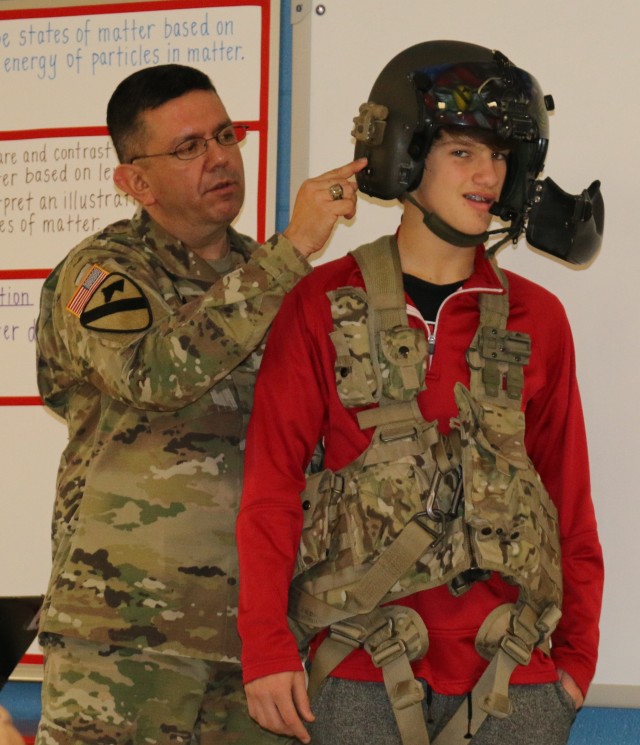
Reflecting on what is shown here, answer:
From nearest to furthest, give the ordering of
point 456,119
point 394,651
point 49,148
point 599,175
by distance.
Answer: point 394,651, point 456,119, point 599,175, point 49,148

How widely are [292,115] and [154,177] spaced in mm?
569

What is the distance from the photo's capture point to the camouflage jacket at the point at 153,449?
197 centimetres

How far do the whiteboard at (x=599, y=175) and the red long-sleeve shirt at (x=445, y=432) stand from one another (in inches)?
19.6

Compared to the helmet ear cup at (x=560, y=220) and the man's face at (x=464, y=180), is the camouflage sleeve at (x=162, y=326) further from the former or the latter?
the helmet ear cup at (x=560, y=220)

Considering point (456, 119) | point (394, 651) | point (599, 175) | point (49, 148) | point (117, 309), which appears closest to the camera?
point (394, 651)

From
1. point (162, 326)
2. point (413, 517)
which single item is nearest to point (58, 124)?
point (162, 326)

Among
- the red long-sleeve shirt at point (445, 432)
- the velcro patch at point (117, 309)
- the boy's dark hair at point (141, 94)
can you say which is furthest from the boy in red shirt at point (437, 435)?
the boy's dark hair at point (141, 94)

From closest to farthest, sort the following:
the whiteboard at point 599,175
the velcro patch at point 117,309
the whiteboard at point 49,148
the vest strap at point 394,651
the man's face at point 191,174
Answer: the vest strap at point 394,651
the velcro patch at point 117,309
the man's face at point 191,174
the whiteboard at point 599,175
the whiteboard at point 49,148

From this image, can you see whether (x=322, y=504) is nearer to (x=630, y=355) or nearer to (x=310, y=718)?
(x=310, y=718)

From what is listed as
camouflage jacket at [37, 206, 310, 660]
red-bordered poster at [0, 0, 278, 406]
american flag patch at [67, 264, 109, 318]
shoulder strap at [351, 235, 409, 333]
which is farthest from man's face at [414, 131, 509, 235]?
red-bordered poster at [0, 0, 278, 406]

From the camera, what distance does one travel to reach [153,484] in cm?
206

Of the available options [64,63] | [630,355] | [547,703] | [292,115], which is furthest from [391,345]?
[64,63]

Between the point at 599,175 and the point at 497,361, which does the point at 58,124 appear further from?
the point at 497,361

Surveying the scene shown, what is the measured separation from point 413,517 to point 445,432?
18 centimetres
